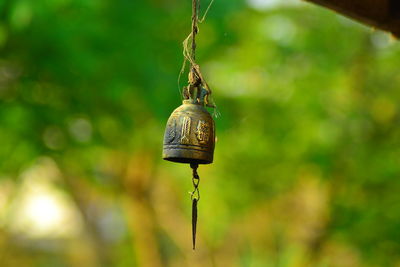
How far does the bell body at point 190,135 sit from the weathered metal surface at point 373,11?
0.79m

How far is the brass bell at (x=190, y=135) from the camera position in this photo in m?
2.96

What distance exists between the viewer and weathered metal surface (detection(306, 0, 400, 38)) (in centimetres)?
324

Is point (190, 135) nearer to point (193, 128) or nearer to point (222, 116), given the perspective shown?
point (193, 128)

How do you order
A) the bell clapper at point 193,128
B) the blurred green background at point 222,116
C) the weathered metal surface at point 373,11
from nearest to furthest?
the bell clapper at point 193,128 < the weathered metal surface at point 373,11 < the blurred green background at point 222,116

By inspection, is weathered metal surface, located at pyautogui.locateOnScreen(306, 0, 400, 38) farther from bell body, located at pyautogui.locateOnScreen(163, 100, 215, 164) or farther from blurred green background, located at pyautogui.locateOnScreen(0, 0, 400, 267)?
blurred green background, located at pyautogui.locateOnScreen(0, 0, 400, 267)

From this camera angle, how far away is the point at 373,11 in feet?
11.2

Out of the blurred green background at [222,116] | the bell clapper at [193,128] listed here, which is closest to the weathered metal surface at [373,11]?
the bell clapper at [193,128]

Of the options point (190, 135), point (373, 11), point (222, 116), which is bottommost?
point (190, 135)

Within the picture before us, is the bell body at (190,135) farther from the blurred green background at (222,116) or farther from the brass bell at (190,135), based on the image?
the blurred green background at (222,116)

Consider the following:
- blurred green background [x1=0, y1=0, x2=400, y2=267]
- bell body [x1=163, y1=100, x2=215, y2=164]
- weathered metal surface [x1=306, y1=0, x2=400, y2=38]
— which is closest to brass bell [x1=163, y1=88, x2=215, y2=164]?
bell body [x1=163, y1=100, x2=215, y2=164]

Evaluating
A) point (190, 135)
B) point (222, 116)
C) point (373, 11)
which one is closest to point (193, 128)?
point (190, 135)

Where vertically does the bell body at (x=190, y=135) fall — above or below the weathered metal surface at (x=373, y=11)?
below

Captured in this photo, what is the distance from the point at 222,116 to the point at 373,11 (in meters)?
4.55

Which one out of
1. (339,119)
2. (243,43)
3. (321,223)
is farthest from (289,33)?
(321,223)
